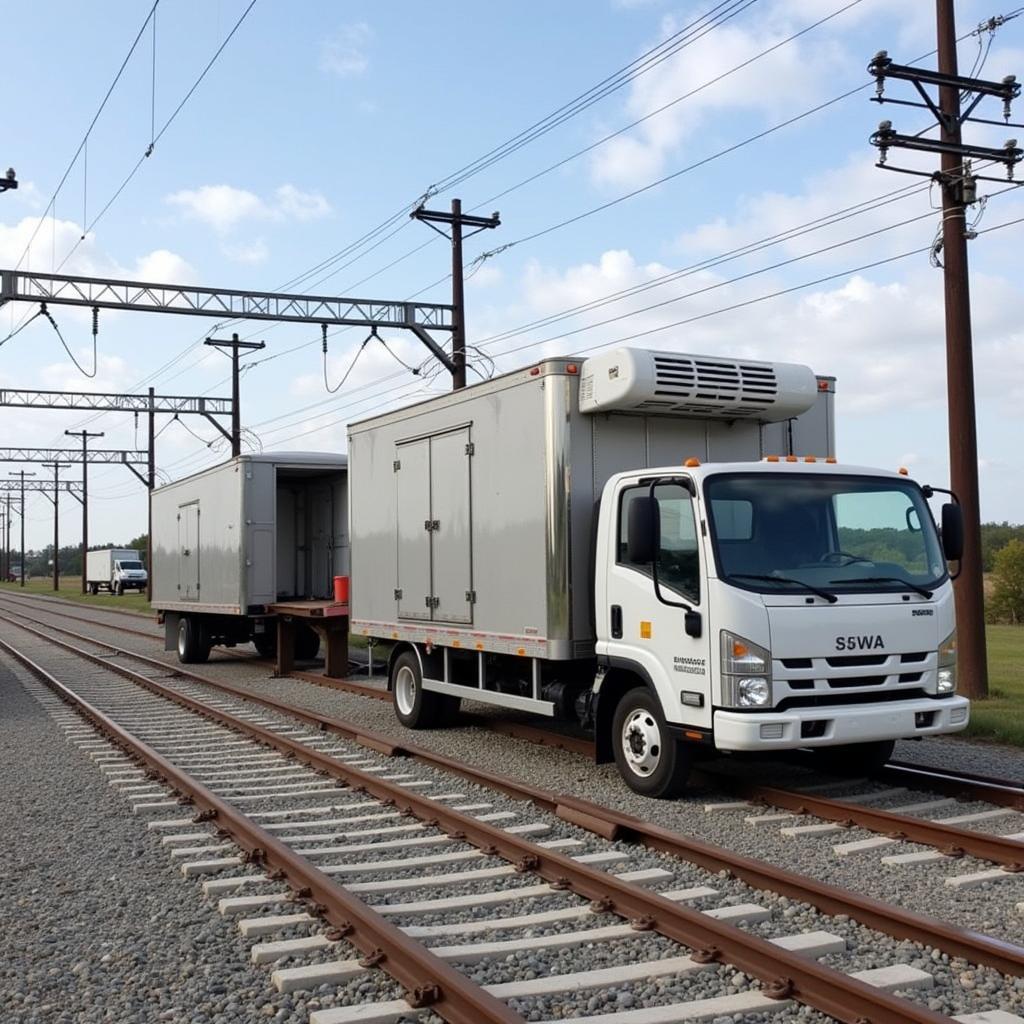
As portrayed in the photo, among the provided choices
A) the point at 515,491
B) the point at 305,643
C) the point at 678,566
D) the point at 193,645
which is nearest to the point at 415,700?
the point at 515,491

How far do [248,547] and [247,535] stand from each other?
200mm

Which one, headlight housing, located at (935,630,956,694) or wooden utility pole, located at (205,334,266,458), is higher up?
wooden utility pole, located at (205,334,266,458)

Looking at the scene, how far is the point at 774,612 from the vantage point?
739 cm

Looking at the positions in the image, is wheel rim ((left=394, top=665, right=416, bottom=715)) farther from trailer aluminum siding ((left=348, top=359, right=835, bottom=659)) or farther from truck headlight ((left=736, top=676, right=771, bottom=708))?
truck headlight ((left=736, top=676, right=771, bottom=708))

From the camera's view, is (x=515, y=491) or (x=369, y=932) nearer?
(x=369, y=932)

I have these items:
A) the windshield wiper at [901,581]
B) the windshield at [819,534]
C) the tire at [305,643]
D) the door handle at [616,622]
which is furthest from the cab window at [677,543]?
the tire at [305,643]

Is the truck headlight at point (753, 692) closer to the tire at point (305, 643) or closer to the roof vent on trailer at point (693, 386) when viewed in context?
the roof vent on trailer at point (693, 386)

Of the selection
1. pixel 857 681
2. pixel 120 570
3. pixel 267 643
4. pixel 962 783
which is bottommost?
pixel 962 783

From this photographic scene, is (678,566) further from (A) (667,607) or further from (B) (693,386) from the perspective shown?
(B) (693,386)

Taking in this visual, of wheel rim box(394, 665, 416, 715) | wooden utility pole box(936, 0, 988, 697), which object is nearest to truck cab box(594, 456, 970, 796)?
wheel rim box(394, 665, 416, 715)

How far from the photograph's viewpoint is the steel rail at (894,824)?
651cm

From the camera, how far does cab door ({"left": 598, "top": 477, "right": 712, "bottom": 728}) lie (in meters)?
7.65

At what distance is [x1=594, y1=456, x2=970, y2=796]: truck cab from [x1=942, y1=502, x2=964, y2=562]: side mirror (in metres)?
0.01

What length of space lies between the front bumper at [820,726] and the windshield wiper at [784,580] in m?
0.73
